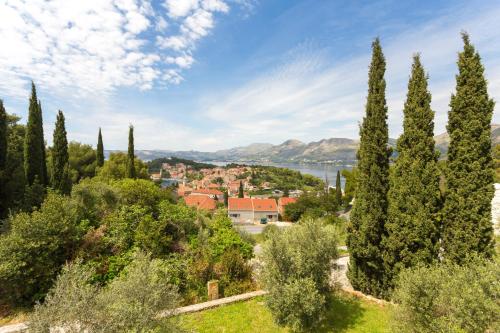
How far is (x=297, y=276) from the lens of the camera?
8.37 meters

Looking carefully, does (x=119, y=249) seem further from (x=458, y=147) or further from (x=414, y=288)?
(x=458, y=147)

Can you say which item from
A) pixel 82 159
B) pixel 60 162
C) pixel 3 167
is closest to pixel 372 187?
pixel 3 167

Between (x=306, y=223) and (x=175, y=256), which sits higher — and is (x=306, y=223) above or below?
above

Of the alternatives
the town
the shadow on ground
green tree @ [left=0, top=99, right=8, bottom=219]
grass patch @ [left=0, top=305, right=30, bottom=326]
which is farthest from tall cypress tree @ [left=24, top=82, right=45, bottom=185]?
the shadow on ground

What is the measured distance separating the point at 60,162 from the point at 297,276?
843 inches

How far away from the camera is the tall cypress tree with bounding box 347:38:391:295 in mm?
11102

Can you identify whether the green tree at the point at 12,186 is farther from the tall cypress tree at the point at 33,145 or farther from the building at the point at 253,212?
the building at the point at 253,212

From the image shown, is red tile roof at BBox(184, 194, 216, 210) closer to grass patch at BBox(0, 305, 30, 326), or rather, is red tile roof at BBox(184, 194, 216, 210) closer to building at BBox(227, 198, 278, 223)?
building at BBox(227, 198, 278, 223)

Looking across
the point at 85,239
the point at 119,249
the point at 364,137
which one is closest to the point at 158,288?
the point at 119,249

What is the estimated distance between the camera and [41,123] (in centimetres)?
1923

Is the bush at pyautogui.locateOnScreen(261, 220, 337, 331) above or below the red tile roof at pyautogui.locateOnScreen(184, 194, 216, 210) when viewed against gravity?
above

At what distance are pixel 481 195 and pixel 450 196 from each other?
93 cm

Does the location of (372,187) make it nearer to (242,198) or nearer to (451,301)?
(451,301)

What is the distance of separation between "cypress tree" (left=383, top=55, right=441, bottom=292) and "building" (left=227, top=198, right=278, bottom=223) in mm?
43783
